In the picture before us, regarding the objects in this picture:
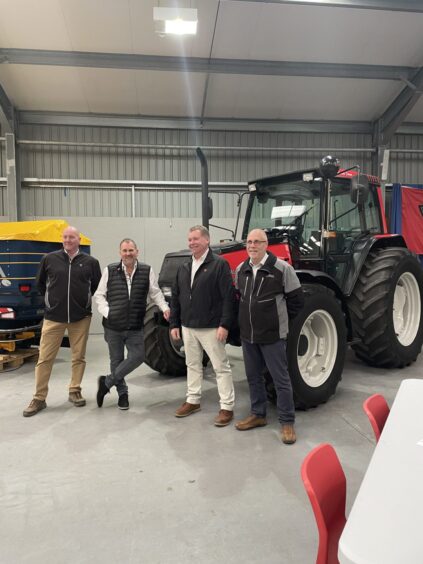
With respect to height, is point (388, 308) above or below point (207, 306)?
below

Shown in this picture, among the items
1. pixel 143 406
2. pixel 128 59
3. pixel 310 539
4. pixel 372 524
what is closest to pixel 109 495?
pixel 310 539

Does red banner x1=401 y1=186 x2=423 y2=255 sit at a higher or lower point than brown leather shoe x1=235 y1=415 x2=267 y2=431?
higher

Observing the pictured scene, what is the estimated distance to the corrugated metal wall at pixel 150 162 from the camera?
7523mm

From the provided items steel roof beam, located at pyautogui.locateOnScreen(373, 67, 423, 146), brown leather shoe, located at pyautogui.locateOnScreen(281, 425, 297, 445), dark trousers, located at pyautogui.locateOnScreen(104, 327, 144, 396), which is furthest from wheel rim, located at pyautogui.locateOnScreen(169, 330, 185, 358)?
steel roof beam, located at pyautogui.locateOnScreen(373, 67, 423, 146)

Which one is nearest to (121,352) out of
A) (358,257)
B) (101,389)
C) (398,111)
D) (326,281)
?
(101,389)

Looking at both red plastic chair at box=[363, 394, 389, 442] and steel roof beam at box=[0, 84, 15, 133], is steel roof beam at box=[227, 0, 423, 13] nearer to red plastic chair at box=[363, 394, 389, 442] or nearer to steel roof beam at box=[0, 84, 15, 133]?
steel roof beam at box=[0, 84, 15, 133]

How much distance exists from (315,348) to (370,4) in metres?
4.41

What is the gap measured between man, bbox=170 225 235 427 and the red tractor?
590 millimetres

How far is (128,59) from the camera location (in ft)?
20.0

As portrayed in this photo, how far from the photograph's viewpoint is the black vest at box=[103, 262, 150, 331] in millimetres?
3361

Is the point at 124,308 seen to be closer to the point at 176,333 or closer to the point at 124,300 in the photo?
the point at 124,300

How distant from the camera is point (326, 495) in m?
1.20

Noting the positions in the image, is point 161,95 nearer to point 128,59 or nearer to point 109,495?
point 128,59

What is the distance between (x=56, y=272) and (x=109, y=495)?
6.19ft
